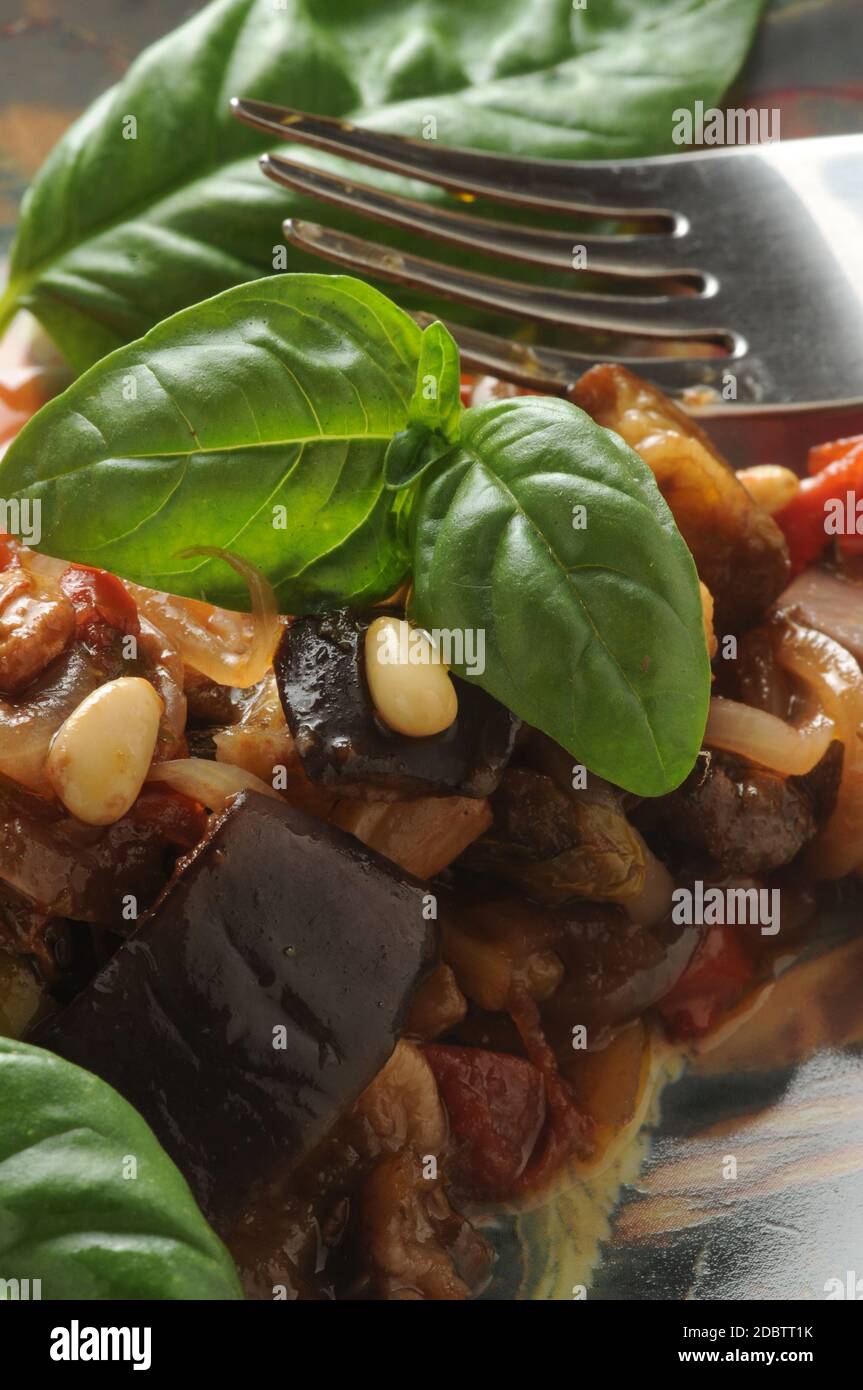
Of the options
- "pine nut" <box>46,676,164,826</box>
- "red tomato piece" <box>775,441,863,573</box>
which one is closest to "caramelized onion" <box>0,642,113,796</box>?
"pine nut" <box>46,676,164,826</box>

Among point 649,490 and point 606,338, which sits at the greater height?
point 606,338

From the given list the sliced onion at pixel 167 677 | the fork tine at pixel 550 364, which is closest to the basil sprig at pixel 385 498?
the sliced onion at pixel 167 677

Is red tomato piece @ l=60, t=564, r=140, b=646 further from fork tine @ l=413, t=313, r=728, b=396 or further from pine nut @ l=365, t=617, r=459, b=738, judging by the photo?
fork tine @ l=413, t=313, r=728, b=396

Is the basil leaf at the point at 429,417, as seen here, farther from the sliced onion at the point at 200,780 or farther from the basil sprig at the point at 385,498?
the sliced onion at the point at 200,780

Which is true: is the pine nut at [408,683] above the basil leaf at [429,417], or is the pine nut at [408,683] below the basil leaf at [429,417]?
below

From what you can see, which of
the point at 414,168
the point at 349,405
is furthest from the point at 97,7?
the point at 349,405

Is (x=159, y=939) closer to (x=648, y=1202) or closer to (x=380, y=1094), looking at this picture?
(x=380, y=1094)
